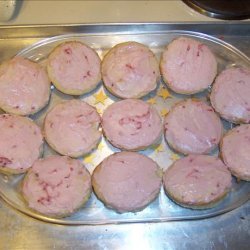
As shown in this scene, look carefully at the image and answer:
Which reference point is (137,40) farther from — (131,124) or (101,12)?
(131,124)

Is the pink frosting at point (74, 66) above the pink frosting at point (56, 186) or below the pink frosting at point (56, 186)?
above

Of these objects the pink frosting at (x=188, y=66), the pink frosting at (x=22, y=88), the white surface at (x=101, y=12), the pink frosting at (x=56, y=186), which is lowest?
the pink frosting at (x=56, y=186)

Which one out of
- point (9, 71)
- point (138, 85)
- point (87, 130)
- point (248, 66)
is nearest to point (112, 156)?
point (87, 130)

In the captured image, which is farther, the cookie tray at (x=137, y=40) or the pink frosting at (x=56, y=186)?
the cookie tray at (x=137, y=40)

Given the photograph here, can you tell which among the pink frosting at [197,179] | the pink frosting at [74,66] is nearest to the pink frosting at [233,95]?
the pink frosting at [197,179]

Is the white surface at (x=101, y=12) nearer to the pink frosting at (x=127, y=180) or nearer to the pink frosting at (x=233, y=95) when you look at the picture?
the pink frosting at (x=233, y=95)

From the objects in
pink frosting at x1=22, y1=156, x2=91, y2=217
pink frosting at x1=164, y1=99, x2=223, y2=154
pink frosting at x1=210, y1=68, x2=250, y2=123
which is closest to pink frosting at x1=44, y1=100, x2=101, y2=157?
pink frosting at x1=22, y1=156, x2=91, y2=217

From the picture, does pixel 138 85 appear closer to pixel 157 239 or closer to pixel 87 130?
pixel 87 130
